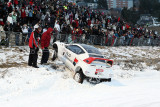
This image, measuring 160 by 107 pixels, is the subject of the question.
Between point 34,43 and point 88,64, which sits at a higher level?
point 34,43

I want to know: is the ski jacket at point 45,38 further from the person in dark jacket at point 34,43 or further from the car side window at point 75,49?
the car side window at point 75,49

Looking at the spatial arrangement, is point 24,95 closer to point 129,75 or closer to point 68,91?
point 68,91

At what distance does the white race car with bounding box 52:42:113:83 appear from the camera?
951cm

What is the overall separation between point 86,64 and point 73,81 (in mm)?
1008

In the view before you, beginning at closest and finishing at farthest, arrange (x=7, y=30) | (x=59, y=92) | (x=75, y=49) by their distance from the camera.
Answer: (x=59, y=92) → (x=75, y=49) → (x=7, y=30)

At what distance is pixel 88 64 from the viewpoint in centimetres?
948

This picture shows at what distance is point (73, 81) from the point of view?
9508 mm

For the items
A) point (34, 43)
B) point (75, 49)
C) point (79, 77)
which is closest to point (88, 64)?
point (79, 77)

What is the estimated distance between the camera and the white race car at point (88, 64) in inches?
374

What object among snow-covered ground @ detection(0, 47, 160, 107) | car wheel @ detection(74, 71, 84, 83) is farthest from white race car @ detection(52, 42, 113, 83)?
snow-covered ground @ detection(0, 47, 160, 107)

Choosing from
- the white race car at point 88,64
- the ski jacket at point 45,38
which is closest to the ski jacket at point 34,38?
the ski jacket at point 45,38

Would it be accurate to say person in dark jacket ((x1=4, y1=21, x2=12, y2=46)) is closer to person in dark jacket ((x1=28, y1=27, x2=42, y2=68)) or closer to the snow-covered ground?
the snow-covered ground

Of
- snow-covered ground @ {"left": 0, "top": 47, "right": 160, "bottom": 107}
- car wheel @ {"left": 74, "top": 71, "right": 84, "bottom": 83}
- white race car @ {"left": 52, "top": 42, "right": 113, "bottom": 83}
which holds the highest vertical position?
white race car @ {"left": 52, "top": 42, "right": 113, "bottom": 83}

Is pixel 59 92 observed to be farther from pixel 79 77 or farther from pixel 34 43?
pixel 34 43
